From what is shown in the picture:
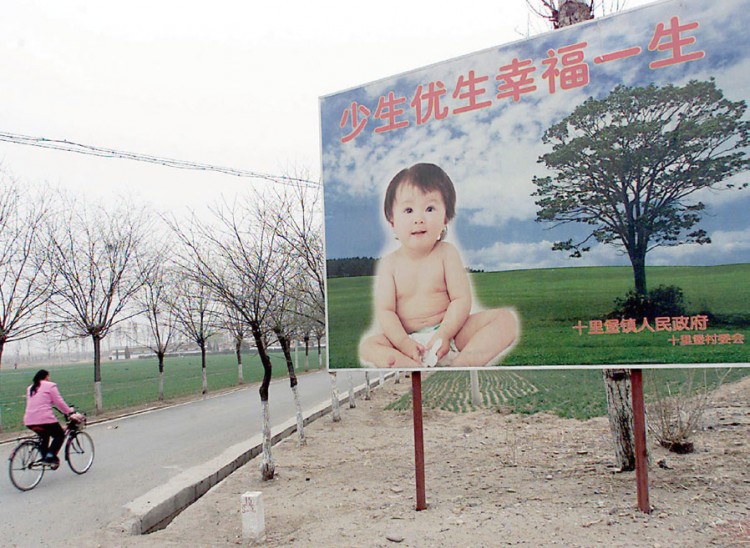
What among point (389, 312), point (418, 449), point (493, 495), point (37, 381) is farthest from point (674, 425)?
point (37, 381)

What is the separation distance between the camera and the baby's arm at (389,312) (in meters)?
6.18

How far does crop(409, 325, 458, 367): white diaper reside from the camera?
5.94 metres

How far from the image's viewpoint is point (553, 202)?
550cm

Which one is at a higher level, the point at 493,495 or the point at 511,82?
the point at 511,82

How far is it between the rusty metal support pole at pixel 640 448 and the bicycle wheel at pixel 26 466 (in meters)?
7.66

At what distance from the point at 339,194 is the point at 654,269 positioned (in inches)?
128

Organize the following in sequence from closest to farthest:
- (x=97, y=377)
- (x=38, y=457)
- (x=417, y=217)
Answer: (x=417, y=217)
(x=38, y=457)
(x=97, y=377)

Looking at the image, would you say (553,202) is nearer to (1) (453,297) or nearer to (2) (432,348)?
(1) (453,297)

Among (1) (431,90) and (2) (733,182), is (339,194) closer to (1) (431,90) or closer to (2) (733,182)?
(1) (431,90)

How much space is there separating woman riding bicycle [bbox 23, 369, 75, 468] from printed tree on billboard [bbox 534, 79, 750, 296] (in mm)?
7350

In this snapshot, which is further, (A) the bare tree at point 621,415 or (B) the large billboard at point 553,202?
(A) the bare tree at point 621,415

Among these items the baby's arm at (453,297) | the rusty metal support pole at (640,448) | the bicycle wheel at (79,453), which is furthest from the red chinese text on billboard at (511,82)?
the bicycle wheel at (79,453)

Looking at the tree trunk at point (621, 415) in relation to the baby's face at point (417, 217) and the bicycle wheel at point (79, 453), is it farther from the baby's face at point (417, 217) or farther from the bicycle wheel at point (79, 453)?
the bicycle wheel at point (79, 453)

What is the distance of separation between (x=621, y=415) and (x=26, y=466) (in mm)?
7775
